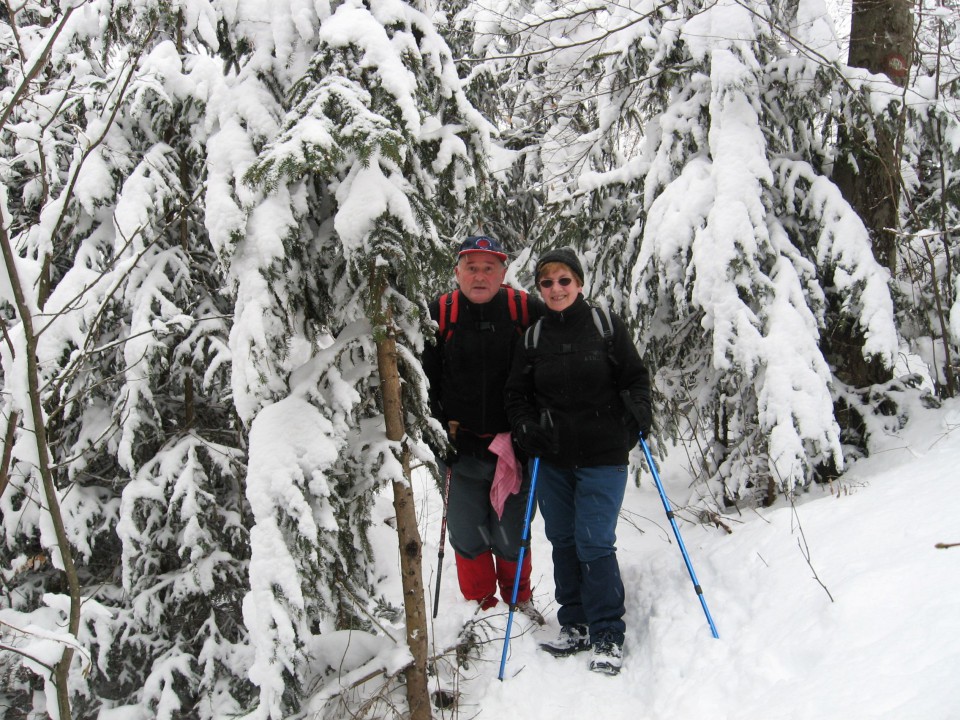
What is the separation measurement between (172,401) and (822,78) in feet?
18.4

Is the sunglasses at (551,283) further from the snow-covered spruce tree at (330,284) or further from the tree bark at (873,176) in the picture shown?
the tree bark at (873,176)

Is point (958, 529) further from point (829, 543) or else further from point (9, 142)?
point (9, 142)

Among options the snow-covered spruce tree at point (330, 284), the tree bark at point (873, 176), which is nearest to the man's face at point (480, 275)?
the snow-covered spruce tree at point (330, 284)

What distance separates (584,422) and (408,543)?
129 centimetres

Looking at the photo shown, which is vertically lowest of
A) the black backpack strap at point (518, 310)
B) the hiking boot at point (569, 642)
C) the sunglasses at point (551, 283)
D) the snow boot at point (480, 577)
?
the hiking boot at point (569, 642)

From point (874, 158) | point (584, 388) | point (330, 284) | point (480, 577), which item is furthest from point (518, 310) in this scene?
point (874, 158)

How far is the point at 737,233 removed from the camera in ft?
14.0

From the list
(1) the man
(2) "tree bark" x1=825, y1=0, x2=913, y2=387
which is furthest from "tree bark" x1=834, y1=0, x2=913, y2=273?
(1) the man

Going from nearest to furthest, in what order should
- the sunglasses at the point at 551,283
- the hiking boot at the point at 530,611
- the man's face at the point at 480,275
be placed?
the sunglasses at the point at 551,283 < the man's face at the point at 480,275 < the hiking boot at the point at 530,611

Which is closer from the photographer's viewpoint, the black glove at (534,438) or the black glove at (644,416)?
the black glove at (644,416)

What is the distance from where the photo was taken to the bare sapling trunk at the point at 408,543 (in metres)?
3.32

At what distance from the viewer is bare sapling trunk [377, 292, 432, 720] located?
3320mm

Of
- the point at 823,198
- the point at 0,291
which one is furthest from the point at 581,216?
the point at 0,291

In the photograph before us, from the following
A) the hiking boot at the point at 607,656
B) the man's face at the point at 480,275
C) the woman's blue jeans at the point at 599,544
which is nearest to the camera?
the hiking boot at the point at 607,656
